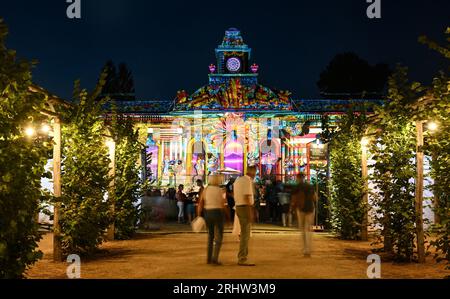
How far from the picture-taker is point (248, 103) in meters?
32.9

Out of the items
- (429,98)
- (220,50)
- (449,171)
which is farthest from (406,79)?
(220,50)

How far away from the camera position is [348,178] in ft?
52.0

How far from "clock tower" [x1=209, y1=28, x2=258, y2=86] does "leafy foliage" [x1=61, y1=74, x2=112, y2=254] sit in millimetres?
21073

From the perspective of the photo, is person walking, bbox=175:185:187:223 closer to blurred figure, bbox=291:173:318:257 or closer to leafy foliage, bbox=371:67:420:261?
blurred figure, bbox=291:173:318:257

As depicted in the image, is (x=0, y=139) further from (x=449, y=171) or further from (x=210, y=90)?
(x=210, y=90)

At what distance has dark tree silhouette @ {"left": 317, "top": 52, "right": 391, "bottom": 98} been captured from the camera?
2506 inches

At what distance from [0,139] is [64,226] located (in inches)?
208

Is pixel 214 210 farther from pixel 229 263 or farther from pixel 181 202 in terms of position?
pixel 181 202

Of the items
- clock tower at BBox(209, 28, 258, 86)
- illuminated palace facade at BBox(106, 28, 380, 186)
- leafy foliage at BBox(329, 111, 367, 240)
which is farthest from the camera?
clock tower at BBox(209, 28, 258, 86)

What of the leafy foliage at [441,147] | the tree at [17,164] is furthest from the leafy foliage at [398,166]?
the tree at [17,164]

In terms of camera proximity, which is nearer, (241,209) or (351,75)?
(241,209)

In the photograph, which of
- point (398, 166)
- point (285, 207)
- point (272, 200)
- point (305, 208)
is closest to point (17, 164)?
point (305, 208)

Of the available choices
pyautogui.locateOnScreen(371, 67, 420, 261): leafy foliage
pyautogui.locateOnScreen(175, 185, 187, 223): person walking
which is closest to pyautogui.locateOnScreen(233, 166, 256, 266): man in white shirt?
pyautogui.locateOnScreen(371, 67, 420, 261): leafy foliage

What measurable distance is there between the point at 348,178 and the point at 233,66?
19.2 m
